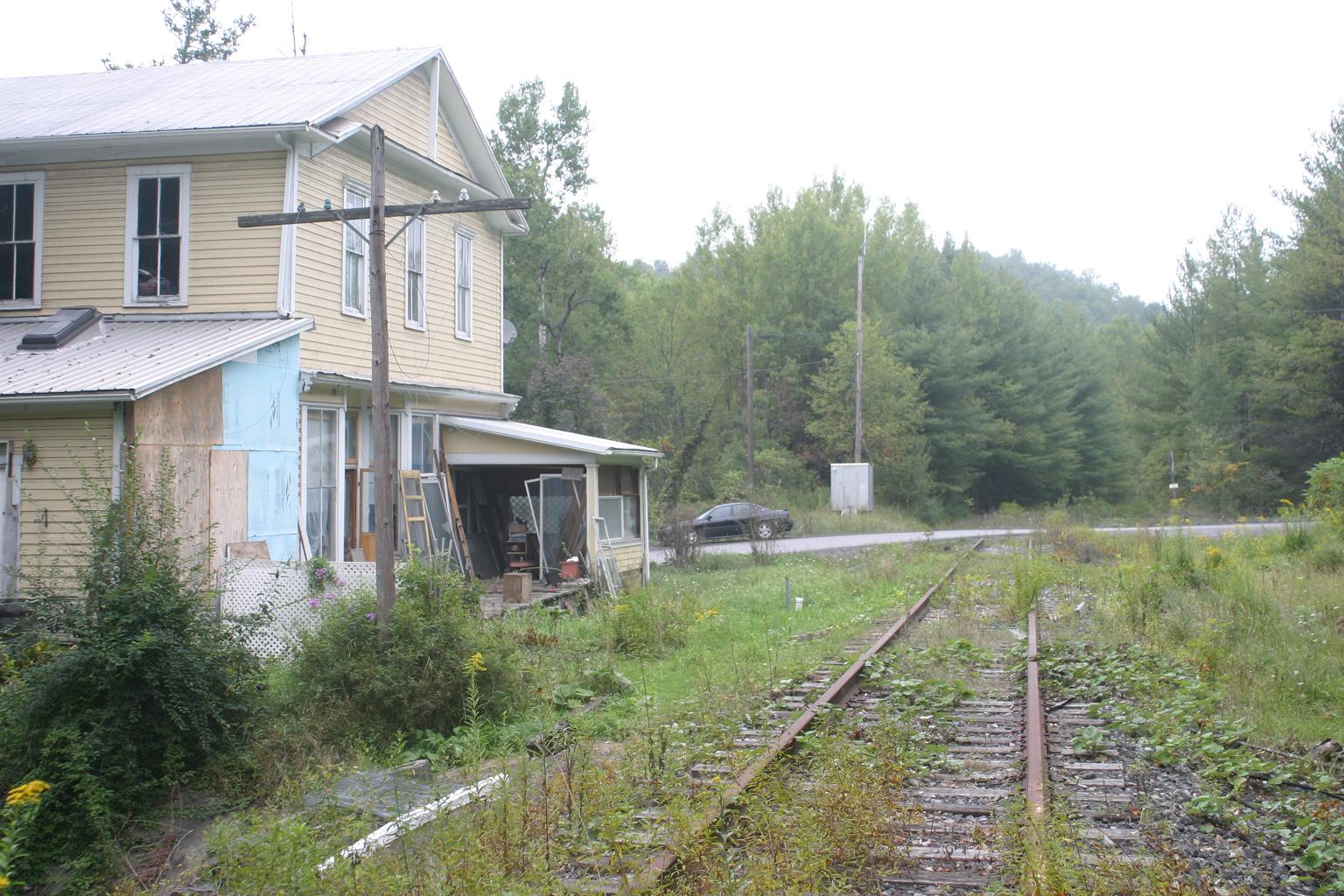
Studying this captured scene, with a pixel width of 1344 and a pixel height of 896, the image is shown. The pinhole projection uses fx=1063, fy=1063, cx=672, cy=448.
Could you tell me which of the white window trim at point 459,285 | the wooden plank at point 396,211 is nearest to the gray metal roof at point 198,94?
the white window trim at point 459,285

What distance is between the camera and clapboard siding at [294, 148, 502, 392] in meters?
14.5

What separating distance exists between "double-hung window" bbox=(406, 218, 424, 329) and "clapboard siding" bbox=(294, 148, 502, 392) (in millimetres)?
144

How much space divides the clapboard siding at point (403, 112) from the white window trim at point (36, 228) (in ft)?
14.2

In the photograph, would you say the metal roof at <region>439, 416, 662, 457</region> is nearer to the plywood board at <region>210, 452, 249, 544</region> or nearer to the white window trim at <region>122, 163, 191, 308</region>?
the white window trim at <region>122, 163, 191, 308</region>

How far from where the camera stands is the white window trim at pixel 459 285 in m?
18.7

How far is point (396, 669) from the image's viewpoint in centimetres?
825

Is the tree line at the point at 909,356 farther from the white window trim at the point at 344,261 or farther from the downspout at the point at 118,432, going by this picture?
the downspout at the point at 118,432

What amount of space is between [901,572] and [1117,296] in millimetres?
121964

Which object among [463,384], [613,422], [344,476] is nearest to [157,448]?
[344,476]

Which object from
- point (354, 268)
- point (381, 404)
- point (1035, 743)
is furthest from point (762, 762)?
point (354, 268)

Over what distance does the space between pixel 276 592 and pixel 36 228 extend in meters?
7.61

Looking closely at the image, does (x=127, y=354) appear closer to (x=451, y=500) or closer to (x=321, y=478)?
(x=321, y=478)

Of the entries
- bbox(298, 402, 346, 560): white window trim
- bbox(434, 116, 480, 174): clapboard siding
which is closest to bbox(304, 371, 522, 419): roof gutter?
bbox(298, 402, 346, 560): white window trim

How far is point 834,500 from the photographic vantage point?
40.2 meters
